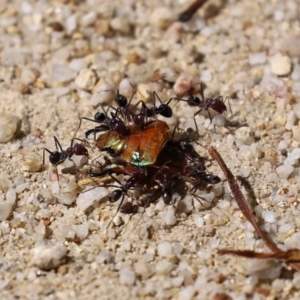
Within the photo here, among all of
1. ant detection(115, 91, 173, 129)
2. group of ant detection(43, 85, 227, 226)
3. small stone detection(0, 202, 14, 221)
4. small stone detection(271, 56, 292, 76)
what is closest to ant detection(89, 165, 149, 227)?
group of ant detection(43, 85, 227, 226)

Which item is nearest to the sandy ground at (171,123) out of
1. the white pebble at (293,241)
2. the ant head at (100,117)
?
the white pebble at (293,241)

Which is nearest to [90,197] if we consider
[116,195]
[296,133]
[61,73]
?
[116,195]

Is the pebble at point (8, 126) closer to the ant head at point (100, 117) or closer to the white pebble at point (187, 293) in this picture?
the ant head at point (100, 117)

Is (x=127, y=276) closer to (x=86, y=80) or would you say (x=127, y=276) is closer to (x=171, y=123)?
(x=171, y=123)

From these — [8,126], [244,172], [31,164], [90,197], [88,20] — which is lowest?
[244,172]

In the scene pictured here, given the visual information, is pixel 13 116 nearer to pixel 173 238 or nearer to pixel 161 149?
pixel 161 149

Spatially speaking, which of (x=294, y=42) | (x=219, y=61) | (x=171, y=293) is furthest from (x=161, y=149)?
(x=294, y=42)
